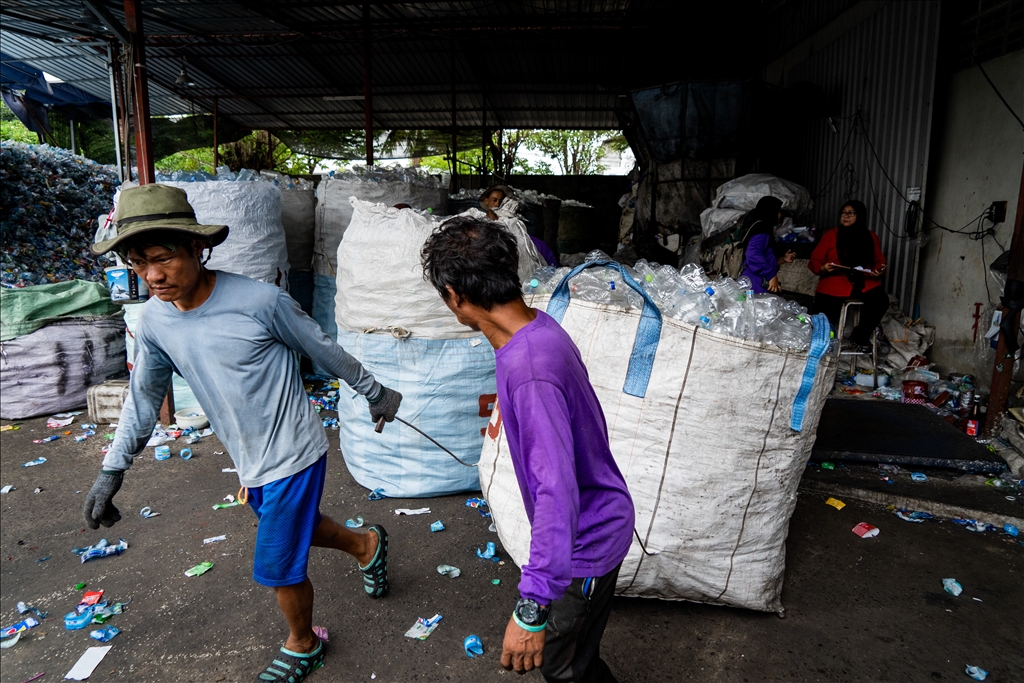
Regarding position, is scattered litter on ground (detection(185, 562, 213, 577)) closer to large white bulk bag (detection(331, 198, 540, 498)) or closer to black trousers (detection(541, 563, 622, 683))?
large white bulk bag (detection(331, 198, 540, 498))

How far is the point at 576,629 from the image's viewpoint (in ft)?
4.62

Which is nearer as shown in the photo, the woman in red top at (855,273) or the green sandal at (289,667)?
the green sandal at (289,667)

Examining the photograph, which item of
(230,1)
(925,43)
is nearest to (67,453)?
(230,1)

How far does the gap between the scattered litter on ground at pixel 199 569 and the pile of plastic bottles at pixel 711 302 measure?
193 centimetres

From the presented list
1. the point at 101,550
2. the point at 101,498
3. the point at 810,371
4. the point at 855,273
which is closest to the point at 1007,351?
the point at 855,273

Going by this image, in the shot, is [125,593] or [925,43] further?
[925,43]

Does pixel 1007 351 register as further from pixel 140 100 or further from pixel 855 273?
pixel 140 100

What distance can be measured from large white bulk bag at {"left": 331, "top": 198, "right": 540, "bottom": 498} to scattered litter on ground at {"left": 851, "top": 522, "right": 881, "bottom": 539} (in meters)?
1.78

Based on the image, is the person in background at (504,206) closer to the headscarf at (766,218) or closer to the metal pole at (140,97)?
the headscarf at (766,218)

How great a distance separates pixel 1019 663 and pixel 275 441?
8.07ft

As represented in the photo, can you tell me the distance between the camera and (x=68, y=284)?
4820 millimetres

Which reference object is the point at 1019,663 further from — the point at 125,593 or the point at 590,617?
the point at 125,593

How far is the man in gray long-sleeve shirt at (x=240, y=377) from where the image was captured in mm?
1748

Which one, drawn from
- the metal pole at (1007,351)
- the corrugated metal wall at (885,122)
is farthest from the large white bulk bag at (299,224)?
the corrugated metal wall at (885,122)
